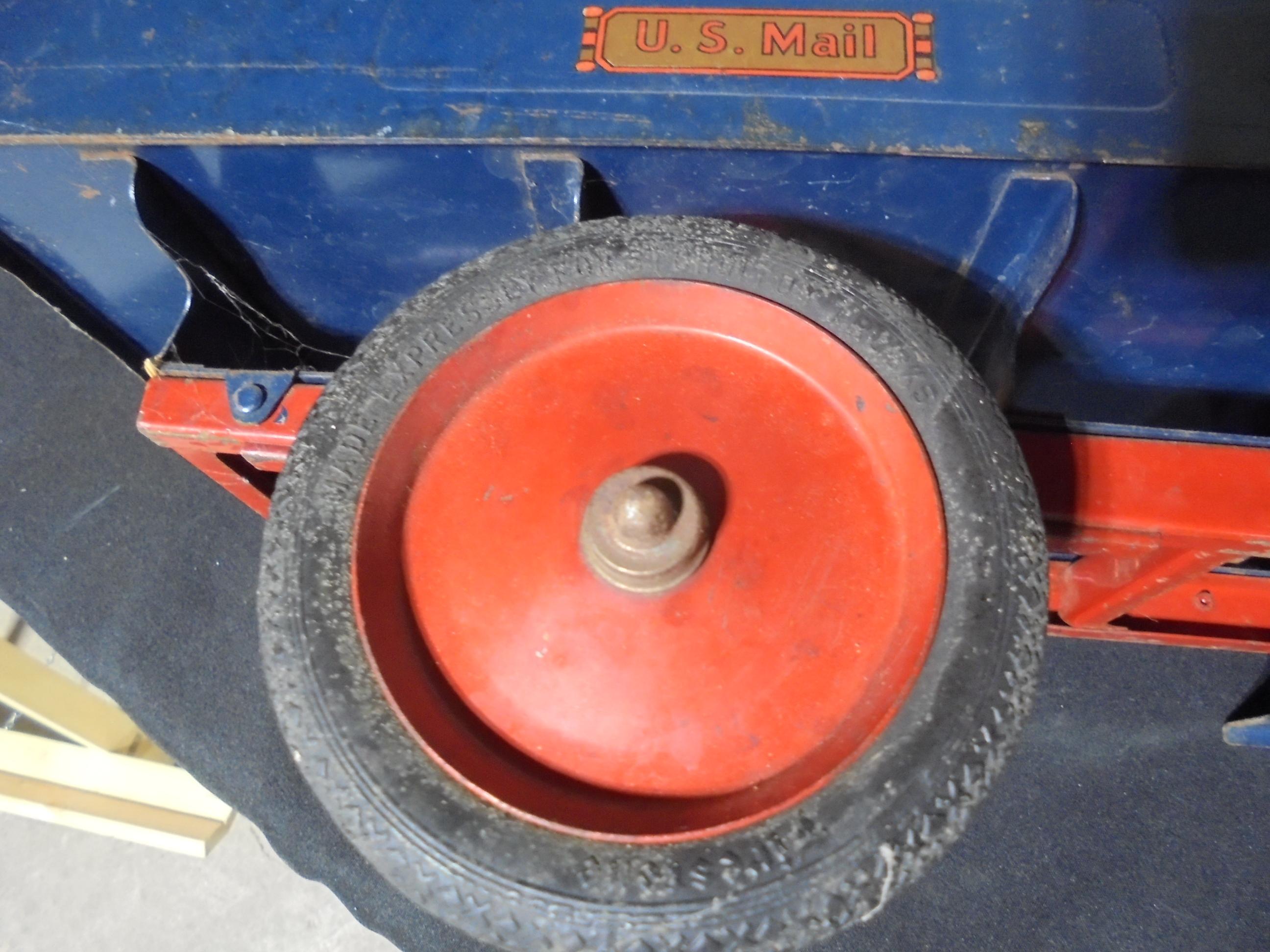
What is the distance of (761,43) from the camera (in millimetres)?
926

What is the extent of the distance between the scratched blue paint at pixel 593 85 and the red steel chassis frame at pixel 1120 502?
0.29 meters

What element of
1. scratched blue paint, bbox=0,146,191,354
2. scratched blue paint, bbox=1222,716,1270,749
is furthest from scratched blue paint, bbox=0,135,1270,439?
scratched blue paint, bbox=1222,716,1270,749

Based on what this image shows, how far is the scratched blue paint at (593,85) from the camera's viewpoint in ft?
2.87

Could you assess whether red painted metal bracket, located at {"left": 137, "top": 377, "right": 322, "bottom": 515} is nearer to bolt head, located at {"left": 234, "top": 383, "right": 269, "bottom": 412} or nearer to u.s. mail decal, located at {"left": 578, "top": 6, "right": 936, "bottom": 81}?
bolt head, located at {"left": 234, "top": 383, "right": 269, "bottom": 412}

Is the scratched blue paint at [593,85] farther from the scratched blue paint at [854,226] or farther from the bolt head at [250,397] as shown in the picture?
the bolt head at [250,397]

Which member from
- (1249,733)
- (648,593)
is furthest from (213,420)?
(1249,733)

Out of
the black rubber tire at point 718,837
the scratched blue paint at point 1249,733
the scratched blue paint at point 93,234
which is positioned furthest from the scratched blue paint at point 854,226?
the scratched blue paint at point 1249,733

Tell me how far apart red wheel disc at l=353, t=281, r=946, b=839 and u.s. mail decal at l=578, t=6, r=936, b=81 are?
28cm

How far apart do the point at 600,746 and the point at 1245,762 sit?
1013 mm

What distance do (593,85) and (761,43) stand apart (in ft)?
0.61

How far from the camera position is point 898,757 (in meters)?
0.67

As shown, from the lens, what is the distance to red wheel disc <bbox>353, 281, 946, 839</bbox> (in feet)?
2.37

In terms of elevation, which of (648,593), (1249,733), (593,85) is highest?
(593,85)

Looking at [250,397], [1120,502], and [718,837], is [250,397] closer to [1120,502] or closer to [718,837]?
[718,837]
